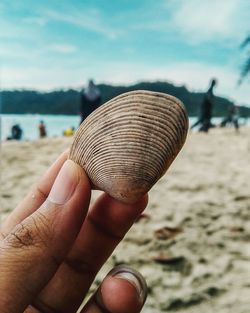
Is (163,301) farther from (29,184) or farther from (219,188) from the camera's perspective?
(29,184)

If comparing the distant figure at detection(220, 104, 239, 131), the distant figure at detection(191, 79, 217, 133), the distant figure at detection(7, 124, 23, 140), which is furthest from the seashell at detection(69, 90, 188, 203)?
the distant figure at detection(7, 124, 23, 140)

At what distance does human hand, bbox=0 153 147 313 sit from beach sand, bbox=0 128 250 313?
3.20ft

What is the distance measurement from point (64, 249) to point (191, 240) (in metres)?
2.23

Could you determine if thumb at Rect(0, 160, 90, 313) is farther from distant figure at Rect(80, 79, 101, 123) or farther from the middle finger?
distant figure at Rect(80, 79, 101, 123)

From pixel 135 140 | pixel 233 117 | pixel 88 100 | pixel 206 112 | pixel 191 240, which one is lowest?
pixel 233 117

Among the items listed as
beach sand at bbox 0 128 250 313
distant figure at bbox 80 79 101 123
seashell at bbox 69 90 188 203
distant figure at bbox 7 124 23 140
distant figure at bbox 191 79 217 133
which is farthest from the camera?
distant figure at bbox 7 124 23 140

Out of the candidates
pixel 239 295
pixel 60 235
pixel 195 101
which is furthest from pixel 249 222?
pixel 195 101

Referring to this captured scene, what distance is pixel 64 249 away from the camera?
127 centimetres

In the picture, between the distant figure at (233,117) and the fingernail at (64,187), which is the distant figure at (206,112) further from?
the fingernail at (64,187)

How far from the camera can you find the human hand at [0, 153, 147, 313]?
121 cm

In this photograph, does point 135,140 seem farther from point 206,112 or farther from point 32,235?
point 206,112

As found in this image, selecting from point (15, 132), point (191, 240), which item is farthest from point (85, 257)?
point (15, 132)

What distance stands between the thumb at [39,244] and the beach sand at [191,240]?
4.78ft

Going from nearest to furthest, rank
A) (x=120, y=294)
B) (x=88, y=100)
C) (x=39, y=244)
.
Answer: (x=39, y=244), (x=120, y=294), (x=88, y=100)
